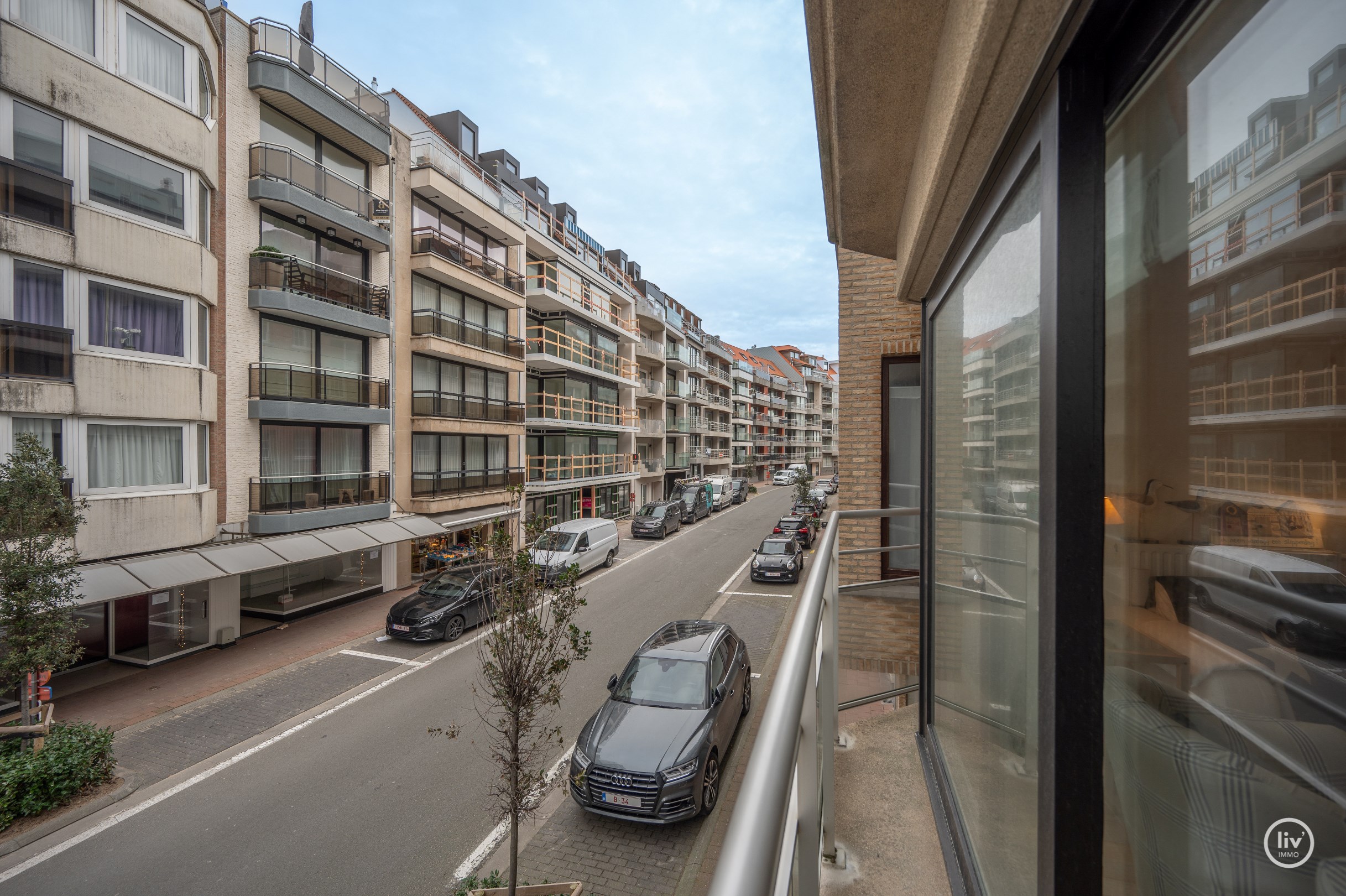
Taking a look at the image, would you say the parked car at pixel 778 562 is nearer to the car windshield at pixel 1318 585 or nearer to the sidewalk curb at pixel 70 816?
the sidewalk curb at pixel 70 816

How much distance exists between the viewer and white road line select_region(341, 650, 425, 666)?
41.6ft

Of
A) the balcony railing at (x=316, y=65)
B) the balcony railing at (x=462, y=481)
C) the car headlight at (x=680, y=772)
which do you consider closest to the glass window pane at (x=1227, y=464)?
the car headlight at (x=680, y=772)

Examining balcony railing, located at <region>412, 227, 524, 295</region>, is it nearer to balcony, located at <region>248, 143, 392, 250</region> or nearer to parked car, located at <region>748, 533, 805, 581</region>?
balcony, located at <region>248, 143, 392, 250</region>

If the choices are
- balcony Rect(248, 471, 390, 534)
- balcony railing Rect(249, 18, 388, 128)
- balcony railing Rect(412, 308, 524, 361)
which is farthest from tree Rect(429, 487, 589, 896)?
balcony railing Rect(249, 18, 388, 128)

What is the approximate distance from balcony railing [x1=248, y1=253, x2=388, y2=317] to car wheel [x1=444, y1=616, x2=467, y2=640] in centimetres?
853

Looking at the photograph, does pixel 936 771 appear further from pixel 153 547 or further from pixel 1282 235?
pixel 153 547

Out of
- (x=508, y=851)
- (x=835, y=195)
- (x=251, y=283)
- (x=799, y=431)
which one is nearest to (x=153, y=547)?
(x=251, y=283)

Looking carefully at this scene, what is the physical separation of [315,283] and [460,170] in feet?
23.6

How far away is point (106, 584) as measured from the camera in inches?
402

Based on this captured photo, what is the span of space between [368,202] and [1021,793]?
64.1 ft

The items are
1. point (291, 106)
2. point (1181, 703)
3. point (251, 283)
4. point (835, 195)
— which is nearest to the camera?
point (1181, 703)

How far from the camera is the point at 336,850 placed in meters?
6.74

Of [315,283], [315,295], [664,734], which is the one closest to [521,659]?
[664,734]

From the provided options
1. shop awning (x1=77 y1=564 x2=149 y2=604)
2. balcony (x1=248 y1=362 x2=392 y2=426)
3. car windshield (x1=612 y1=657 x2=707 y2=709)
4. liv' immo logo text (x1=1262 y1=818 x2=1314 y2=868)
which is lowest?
car windshield (x1=612 y1=657 x2=707 y2=709)
